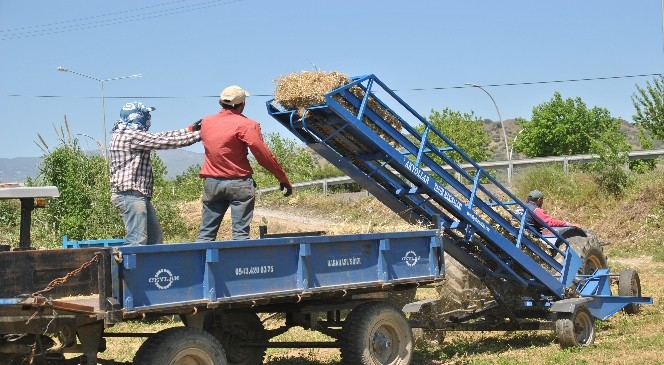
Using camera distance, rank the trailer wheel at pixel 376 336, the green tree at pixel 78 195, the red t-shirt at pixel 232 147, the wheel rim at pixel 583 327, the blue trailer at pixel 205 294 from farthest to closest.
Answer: the green tree at pixel 78 195, the wheel rim at pixel 583 327, the trailer wheel at pixel 376 336, the red t-shirt at pixel 232 147, the blue trailer at pixel 205 294

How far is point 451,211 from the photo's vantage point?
1134cm

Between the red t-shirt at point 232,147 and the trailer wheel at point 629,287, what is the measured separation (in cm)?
674

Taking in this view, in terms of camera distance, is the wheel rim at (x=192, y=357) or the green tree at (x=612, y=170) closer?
the wheel rim at (x=192, y=357)

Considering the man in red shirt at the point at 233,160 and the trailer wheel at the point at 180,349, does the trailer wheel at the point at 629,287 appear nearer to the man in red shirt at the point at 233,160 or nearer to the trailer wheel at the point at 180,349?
the man in red shirt at the point at 233,160

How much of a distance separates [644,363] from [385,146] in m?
3.41

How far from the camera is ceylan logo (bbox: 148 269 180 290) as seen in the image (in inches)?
308

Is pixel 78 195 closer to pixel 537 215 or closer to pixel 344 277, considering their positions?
pixel 537 215

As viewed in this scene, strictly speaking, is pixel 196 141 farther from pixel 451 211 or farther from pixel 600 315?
pixel 600 315

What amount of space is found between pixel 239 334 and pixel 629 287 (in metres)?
6.45

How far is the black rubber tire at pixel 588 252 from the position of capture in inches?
538

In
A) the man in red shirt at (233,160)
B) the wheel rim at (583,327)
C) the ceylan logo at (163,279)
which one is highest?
the man in red shirt at (233,160)

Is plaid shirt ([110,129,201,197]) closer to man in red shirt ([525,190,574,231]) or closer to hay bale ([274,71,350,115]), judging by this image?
hay bale ([274,71,350,115])

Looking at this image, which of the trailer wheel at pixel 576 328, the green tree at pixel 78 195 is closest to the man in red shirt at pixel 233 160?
the trailer wheel at pixel 576 328

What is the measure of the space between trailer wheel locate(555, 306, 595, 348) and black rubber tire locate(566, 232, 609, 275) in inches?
59.4
